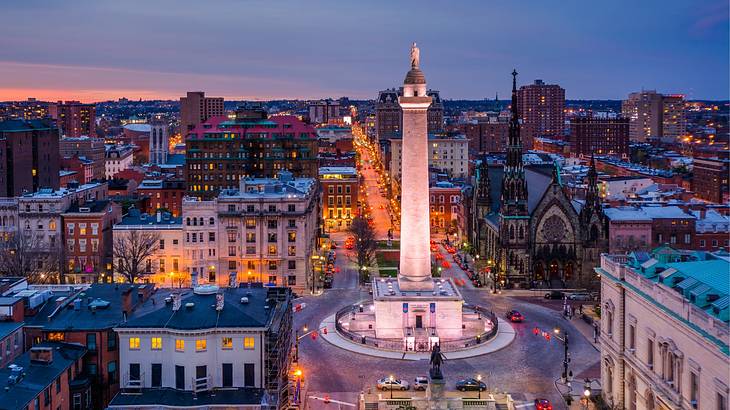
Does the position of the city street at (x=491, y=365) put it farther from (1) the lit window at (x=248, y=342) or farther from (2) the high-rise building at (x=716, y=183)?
(2) the high-rise building at (x=716, y=183)

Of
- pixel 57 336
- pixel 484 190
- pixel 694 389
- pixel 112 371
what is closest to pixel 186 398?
pixel 112 371

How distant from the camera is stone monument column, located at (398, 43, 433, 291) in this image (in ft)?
271

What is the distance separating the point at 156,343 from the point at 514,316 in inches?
1701

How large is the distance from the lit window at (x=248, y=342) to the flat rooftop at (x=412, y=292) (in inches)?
1079

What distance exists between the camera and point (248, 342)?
187ft

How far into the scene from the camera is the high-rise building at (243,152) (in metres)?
149

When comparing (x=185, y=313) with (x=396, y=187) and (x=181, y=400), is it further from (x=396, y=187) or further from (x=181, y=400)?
(x=396, y=187)

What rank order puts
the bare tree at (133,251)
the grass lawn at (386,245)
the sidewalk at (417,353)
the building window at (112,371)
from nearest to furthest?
1. the building window at (112,371)
2. the sidewalk at (417,353)
3. the bare tree at (133,251)
4. the grass lawn at (386,245)

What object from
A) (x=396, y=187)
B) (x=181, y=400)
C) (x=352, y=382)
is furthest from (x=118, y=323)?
(x=396, y=187)

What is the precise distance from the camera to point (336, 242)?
A: 144125mm

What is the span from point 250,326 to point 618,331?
25641 mm

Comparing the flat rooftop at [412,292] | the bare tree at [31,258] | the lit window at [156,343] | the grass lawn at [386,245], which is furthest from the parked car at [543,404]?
the grass lawn at [386,245]

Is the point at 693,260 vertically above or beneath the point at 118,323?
above

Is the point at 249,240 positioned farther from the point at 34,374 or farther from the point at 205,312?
the point at 34,374
